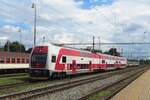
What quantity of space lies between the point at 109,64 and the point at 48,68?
35231 millimetres

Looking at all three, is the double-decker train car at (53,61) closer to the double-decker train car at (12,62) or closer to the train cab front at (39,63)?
the train cab front at (39,63)

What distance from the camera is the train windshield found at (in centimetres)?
3072

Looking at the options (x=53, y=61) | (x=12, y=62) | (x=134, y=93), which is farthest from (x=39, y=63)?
(x=134, y=93)

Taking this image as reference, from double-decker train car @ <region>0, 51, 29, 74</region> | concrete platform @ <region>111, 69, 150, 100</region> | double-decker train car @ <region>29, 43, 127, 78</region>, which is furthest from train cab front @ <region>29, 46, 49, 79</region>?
double-decker train car @ <region>0, 51, 29, 74</region>

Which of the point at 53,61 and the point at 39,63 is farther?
the point at 53,61

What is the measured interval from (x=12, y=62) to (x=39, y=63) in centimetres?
1197

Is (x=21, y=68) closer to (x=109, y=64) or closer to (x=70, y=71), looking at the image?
(x=70, y=71)

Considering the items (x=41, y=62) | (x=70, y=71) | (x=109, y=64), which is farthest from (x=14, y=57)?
(x=109, y=64)

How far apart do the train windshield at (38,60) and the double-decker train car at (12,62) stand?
9380 mm

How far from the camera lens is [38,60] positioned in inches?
1222

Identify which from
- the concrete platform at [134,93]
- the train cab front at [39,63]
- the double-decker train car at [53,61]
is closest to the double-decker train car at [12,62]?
the double-decker train car at [53,61]

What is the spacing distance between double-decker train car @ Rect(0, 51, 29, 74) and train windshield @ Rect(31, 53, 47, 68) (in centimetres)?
938

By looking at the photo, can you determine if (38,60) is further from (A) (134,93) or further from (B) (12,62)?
(A) (134,93)

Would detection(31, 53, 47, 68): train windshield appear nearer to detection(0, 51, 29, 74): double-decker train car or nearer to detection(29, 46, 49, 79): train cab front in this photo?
detection(29, 46, 49, 79): train cab front
